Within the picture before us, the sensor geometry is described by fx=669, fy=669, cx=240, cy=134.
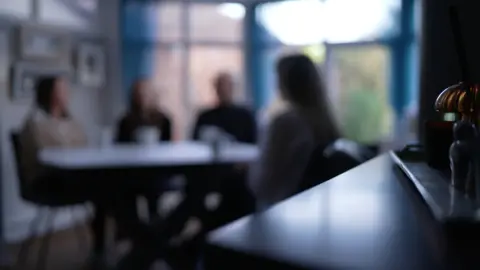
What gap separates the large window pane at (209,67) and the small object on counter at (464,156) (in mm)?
5369

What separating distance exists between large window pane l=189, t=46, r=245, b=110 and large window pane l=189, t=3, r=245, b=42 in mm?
107

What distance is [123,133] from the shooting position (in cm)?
458

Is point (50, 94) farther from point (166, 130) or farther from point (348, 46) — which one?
point (348, 46)

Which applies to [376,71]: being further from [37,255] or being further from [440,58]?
[440,58]

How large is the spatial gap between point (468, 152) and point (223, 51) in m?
5.52

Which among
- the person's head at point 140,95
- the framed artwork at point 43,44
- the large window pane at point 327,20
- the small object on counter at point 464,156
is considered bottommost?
the person's head at point 140,95

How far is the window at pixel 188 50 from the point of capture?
249 inches

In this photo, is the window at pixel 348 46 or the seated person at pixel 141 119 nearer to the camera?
the seated person at pixel 141 119

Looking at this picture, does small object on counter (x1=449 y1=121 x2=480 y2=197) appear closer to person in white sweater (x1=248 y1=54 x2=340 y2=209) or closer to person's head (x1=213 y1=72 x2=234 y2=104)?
person in white sweater (x1=248 y1=54 x2=340 y2=209)

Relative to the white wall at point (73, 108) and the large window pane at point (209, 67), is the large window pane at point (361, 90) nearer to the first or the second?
the large window pane at point (209, 67)

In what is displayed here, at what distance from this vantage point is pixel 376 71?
6086 millimetres

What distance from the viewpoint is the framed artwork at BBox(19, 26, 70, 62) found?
5.08 m

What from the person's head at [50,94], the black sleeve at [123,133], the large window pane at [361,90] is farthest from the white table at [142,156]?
the large window pane at [361,90]

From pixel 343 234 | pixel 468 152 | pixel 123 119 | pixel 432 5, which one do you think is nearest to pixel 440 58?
pixel 432 5
